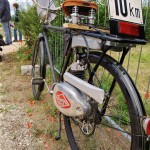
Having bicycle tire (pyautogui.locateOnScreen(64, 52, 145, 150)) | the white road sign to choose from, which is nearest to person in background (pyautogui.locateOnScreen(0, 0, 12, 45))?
bicycle tire (pyautogui.locateOnScreen(64, 52, 145, 150))

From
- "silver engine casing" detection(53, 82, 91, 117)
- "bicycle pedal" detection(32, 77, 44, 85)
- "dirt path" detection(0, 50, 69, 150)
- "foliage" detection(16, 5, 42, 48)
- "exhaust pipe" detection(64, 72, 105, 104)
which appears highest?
"foliage" detection(16, 5, 42, 48)

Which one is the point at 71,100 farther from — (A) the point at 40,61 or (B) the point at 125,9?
(A) the point at 40,61

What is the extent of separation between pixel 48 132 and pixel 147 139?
164 cm

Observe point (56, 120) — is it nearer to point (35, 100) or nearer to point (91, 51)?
point (35, 100)

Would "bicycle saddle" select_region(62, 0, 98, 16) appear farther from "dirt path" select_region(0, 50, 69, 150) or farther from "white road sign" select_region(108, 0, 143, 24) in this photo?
"dirt path" select_region(0, 50, 69, 150)

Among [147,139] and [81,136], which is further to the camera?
[81,136]

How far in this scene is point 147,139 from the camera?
1839 millimetres

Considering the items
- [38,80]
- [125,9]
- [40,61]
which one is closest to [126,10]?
[125,9]

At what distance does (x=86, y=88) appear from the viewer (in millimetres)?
2180

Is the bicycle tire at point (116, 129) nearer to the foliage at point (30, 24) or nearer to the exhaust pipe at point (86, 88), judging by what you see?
the exhaust pipe at point (86, 88)

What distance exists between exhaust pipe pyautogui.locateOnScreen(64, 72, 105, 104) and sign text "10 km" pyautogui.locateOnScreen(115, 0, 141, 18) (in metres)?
0.56

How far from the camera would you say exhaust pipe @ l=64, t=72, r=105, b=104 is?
6.62ft

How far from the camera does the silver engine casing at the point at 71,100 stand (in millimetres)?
2250

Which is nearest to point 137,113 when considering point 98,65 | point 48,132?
point 98,65
